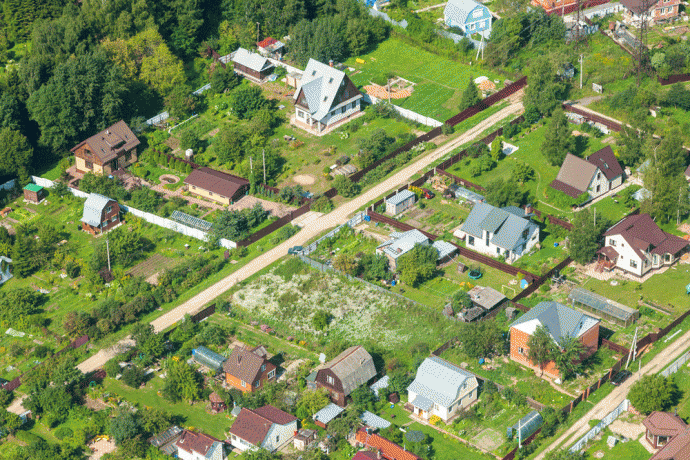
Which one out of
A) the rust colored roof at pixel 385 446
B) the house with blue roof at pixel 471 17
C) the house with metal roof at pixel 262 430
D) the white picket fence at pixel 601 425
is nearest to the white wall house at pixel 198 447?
the house with metal roof at pixel 262 430

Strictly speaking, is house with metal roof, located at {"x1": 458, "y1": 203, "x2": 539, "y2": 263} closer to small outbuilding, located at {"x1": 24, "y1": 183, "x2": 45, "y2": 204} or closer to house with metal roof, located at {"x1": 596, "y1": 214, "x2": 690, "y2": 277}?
house with metal roof, located at {"x1": 596, "y1": 214, "x2": 690, "y2": 277}

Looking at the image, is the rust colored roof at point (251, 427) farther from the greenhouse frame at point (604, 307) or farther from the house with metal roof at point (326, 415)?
the greenhouse frame at point (604, 307)

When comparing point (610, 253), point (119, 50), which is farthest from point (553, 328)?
point (119, 50)

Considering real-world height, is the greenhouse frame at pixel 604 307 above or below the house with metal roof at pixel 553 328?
below

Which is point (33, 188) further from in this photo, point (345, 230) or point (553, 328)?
point (553, 328)

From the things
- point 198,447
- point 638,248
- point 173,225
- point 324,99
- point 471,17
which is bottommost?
point 173,225

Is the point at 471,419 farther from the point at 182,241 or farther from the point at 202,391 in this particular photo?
the point at 182,241
